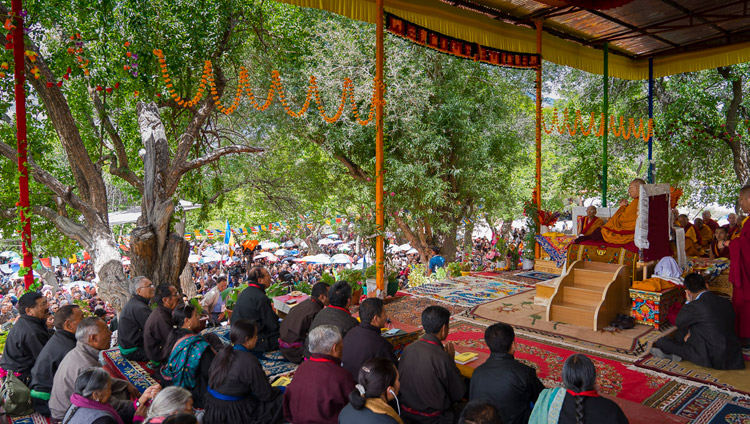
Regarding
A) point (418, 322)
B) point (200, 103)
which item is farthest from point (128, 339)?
point (200, 103)

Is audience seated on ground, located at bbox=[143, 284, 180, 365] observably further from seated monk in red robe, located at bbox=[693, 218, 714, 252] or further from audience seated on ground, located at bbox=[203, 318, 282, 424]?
seated monk in red robe, located at bbox=[693, 218, 714, 252]

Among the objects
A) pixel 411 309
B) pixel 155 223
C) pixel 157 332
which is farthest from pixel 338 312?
pixel 155 223

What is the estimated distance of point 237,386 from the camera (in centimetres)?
350

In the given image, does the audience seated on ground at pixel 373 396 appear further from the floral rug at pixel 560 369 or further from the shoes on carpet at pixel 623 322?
the shoes on carpet at pixel 623 322

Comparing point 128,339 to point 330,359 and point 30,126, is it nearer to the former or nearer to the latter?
point 330,359

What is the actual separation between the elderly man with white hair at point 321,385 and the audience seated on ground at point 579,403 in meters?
1.24

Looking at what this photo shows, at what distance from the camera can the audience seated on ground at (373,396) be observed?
2611 mm

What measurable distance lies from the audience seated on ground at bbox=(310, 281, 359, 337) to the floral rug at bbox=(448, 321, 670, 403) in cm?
181

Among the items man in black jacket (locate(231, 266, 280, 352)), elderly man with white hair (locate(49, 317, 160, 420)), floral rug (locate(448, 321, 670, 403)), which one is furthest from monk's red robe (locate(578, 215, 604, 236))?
elderly man with white hair (locate(49, 317, 160, 420))

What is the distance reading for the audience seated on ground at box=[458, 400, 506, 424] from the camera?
7.00ft

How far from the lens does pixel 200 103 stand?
9.56m

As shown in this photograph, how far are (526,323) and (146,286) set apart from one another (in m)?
4.78

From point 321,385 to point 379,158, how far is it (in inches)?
195

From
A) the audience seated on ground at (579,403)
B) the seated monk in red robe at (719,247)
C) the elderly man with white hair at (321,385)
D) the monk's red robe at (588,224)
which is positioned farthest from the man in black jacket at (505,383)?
the seated monk in red robe at (719,247)
